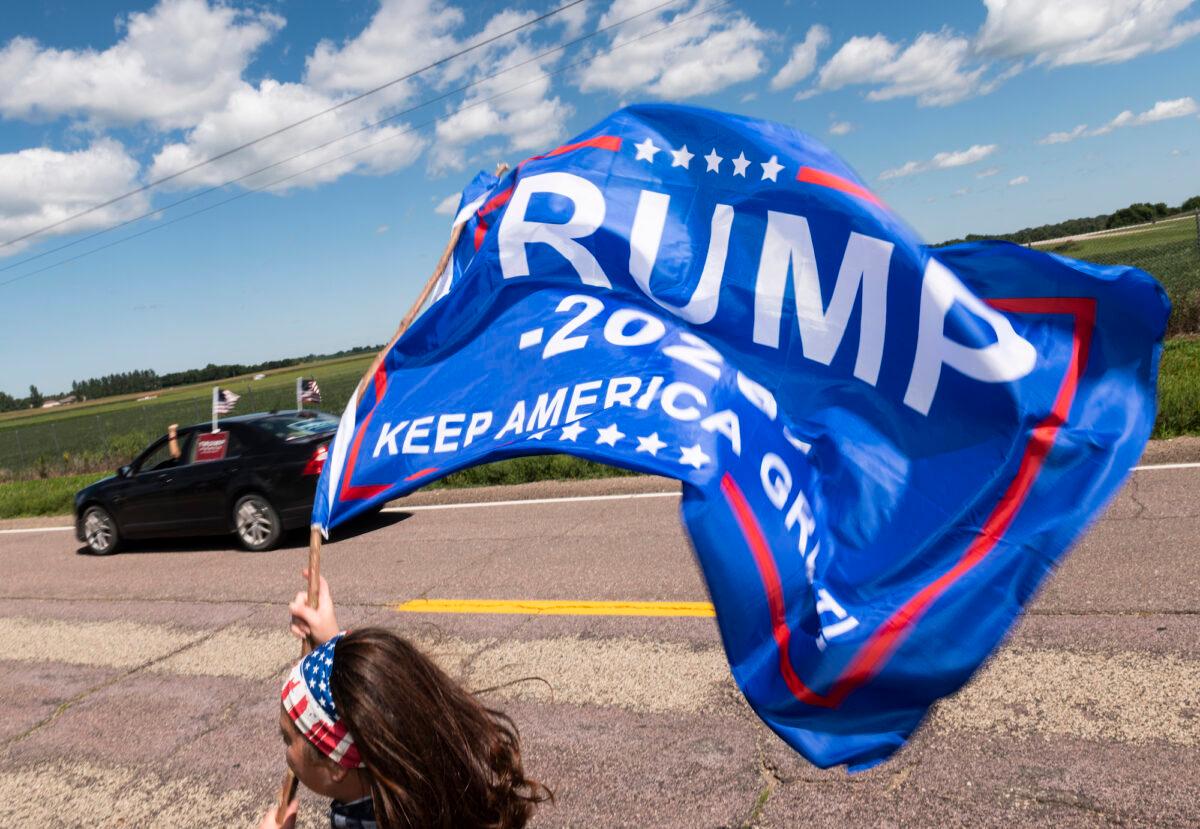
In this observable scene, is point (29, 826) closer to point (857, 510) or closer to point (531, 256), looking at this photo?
point (531, 256)

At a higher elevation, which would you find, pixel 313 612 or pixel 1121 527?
pixel 313 612

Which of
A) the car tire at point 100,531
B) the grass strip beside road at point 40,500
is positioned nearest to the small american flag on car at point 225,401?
the car tire at point 100,531

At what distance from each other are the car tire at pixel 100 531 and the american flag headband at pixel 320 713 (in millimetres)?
12419

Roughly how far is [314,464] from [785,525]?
9667 millimetres

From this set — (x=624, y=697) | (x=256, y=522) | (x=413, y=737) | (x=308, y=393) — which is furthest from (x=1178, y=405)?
(x=308, y=393)

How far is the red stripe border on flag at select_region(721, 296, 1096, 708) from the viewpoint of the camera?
212 cm

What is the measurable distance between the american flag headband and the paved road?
2.51m

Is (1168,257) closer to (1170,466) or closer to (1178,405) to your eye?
(1178,405)

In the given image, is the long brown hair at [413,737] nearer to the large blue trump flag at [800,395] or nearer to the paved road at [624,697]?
the large blue trump flag at [800,395]

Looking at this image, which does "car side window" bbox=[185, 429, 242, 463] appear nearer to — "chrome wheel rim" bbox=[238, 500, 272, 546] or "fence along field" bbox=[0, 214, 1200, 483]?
"chrome wheel rim" bbox=[238, 500, 272, 546]

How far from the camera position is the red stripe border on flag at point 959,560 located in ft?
6.97

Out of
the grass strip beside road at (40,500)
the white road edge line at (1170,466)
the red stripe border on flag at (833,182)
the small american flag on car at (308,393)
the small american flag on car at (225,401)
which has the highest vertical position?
the red stripe border on flag at (833,182)

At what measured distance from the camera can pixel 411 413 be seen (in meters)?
2.91

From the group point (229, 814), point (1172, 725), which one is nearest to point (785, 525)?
point (1172, 725)
